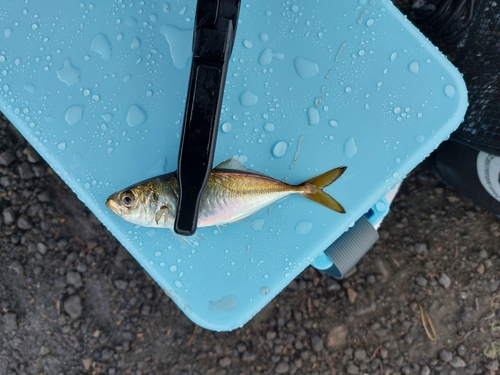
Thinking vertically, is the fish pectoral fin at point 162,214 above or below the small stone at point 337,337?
above

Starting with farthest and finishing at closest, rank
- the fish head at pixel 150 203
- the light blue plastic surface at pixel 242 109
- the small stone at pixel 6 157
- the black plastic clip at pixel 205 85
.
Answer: the small stone at pixel 6 157 < the light blue plastic surface at pixel 242 109 < the fish head at pixel 150 203 < the black plastic clip at pixel 205 85

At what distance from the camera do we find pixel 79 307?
1988mm

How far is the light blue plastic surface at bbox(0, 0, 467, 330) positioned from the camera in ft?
4.44

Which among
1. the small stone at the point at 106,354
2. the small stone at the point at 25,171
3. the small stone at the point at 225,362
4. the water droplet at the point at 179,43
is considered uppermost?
the water droplet at the point at 179,43

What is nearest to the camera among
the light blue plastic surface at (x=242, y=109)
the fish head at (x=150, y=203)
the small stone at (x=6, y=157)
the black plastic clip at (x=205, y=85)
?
the black plastic clip at (x=205, y=85)

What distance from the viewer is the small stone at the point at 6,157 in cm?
197

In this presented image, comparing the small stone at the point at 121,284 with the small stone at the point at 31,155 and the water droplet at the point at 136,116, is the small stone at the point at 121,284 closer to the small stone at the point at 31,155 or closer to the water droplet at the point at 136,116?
the small stone at the point at 31,155

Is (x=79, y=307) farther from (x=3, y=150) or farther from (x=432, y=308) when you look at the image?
(x=432, y=308)

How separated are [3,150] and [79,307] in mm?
849

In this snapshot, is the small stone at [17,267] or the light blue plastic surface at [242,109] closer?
the light blue plastic surface at [242,109]

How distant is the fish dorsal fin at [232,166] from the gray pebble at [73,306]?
1.20m

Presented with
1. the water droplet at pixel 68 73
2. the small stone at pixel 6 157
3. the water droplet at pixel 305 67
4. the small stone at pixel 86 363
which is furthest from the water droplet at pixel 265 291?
the small stone at pixel 6 157

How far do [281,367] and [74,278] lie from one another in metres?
1.10

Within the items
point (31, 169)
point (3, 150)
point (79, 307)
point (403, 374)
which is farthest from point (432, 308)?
point (3, 150)
